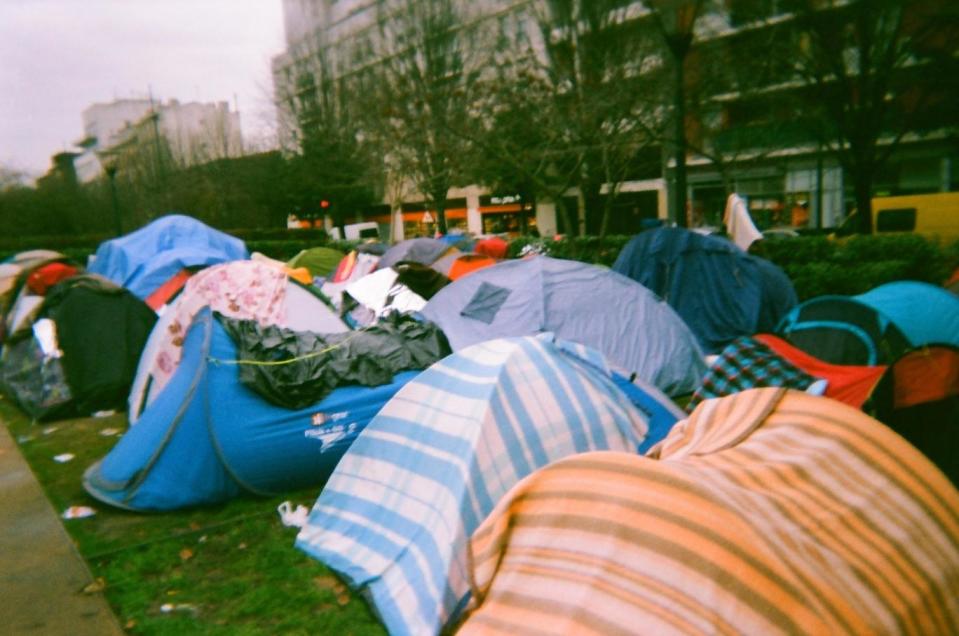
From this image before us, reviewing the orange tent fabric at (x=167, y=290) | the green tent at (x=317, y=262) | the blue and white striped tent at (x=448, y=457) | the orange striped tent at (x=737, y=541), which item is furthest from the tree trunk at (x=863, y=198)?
the orange striped tent at (x=737, y=541)

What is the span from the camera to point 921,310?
6422 mm

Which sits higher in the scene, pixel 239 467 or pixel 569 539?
pixel 569 539

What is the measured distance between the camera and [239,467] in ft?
15.8

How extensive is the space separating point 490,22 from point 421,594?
23810 millimetres

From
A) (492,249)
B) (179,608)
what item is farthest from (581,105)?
(179,608)

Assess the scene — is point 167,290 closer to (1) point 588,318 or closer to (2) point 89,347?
(2) point 89,347

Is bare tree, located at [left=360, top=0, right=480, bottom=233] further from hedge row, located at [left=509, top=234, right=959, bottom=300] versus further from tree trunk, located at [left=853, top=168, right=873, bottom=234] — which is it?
hedge row, located at [left=509, top=234, right=959, bottom=300]

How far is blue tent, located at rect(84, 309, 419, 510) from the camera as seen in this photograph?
474 cm

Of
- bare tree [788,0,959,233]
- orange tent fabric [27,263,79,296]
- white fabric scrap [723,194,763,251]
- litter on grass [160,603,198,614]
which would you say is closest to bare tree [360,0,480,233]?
bare tree [788,0,959,233]

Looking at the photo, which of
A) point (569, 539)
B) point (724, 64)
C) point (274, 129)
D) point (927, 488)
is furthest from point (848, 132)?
point (274, 129)

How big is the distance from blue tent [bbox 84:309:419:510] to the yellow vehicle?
14.9 metres

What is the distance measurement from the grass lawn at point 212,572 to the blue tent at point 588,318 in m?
2.72

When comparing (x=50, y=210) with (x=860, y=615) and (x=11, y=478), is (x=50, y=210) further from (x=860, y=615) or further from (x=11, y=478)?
(x=860, y=615)

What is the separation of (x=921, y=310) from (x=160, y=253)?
1128 centimetres
